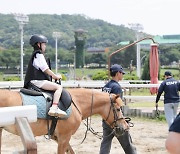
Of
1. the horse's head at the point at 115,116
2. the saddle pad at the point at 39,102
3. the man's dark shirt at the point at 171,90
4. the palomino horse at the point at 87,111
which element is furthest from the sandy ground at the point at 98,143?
the horse's head at the point at 115,116

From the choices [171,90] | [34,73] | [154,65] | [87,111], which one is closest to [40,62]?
[34,73]

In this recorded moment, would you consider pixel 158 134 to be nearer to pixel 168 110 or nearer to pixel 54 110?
pixel 168 110

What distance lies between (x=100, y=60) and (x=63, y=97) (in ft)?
377

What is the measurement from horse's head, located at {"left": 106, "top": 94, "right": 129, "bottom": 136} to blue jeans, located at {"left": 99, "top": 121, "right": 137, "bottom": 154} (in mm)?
130

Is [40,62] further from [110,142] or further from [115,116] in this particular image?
[110,142]

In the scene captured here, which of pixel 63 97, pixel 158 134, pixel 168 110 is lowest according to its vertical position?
pixel 158 134

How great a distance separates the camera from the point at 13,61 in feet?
342

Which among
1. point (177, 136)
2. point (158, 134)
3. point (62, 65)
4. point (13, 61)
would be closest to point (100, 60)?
point (62, 65)

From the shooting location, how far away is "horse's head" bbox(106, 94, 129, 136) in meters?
6.45

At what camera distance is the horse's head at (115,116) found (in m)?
6.45

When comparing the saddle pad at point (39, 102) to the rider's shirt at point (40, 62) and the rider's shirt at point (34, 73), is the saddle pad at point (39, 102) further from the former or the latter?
the rider's shirt at point (40, 62)

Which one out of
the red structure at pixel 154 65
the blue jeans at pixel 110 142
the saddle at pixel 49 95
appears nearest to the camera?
the saddle at pixel 49 95

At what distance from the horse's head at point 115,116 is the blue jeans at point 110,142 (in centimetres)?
13

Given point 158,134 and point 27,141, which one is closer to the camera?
point 27,141
